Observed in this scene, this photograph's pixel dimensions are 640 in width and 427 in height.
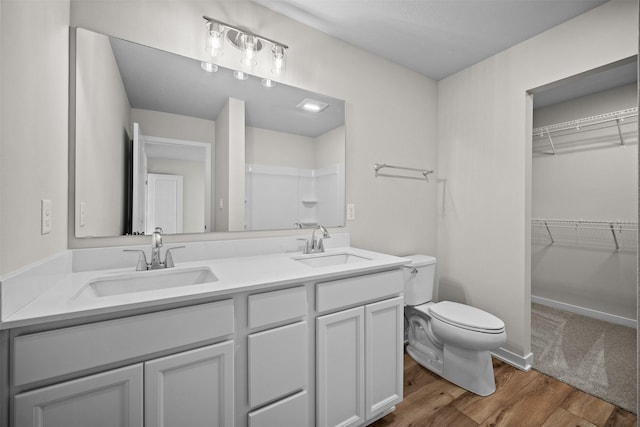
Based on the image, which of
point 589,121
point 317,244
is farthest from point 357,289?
point 589,121

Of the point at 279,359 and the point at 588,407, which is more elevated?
the point at 279,359

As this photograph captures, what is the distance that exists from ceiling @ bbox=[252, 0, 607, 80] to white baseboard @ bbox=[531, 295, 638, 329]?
2747mm

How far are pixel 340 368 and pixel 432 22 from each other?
2169mm

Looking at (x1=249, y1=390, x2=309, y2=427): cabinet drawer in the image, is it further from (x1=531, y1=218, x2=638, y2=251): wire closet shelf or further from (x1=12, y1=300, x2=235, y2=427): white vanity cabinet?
(x1=531, y1=218, x2=638, y2=251): wire closet shelf

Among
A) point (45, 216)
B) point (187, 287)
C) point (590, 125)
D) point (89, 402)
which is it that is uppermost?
point (590, 125)

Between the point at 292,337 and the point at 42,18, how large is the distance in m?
1.46

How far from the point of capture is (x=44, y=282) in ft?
3.05

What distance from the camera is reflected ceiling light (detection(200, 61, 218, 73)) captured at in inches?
58.6

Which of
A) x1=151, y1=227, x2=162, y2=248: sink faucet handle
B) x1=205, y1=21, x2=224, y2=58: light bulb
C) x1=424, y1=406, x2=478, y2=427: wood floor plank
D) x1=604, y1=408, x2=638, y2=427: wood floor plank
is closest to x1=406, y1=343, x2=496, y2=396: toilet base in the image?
x1=424, y1=406, x2=478, y2=427: wood floor plank

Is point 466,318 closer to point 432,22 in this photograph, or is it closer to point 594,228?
point 432,22

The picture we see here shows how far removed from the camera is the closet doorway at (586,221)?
7.90 ft

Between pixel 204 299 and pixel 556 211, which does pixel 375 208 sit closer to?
pixel 204 299

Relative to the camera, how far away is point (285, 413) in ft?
3.67

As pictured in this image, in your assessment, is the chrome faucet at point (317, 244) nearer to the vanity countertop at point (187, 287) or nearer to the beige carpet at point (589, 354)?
the vanity countertop at point (187, 287)
